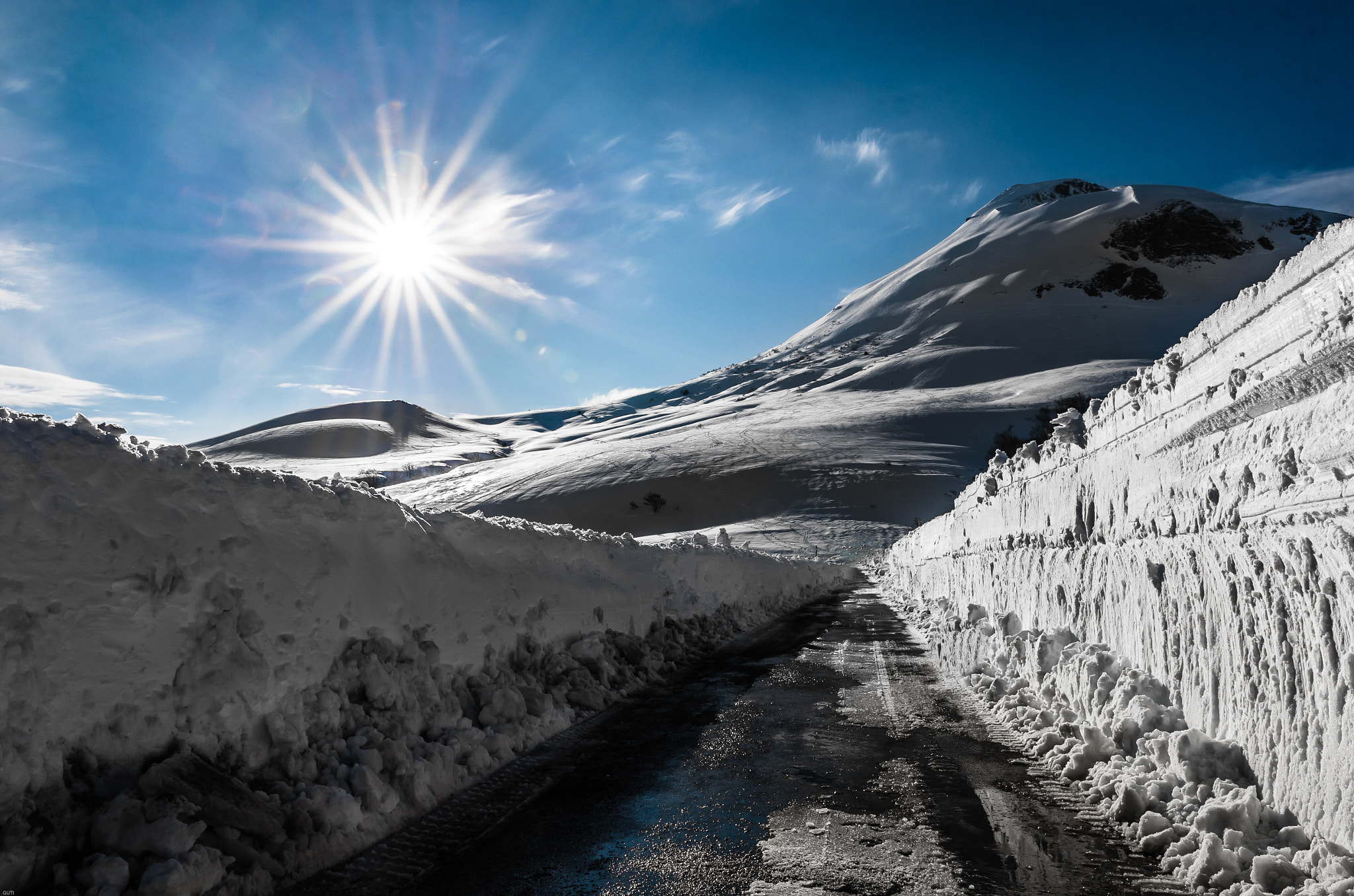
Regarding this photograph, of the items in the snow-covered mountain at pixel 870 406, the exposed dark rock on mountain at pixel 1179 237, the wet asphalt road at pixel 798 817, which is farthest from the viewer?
the exposed dark rock on mountain at pixel 1179 237

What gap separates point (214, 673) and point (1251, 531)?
490 cm

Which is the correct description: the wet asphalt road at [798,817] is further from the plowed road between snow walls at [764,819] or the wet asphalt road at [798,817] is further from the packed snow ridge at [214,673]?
the packed snow ridge at [214,673]

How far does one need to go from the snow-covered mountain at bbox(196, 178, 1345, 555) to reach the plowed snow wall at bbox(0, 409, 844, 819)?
1.33 meters

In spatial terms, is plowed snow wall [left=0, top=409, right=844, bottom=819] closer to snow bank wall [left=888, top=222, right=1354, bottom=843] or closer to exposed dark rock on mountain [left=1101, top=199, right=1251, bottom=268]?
snow bank wall [left=888, top=222, right=1354, bottom=843]

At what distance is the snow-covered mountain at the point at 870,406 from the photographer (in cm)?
6088

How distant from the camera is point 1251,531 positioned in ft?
11.6

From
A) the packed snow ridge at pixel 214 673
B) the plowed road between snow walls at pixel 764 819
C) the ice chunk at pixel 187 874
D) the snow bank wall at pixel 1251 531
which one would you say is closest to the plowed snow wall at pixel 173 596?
the packed snow ridge at pixel 214 673

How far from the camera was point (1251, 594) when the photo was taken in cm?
352

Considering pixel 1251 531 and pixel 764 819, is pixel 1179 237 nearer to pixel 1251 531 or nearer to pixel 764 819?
pixel 1251 531

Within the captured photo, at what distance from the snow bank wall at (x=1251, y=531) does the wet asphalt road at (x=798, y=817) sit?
874mm

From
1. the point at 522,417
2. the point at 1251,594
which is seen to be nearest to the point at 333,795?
the point at 1251,594

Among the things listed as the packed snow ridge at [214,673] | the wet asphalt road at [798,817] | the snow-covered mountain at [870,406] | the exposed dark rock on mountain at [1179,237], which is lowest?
the wet asphalt road at [798,817]

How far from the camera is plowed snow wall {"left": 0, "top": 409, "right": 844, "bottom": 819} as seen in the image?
305 centimetres

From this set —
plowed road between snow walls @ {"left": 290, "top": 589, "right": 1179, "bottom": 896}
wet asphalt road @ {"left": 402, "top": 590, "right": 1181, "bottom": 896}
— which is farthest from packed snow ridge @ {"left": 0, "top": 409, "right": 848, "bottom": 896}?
wet asphalt road @ {"left": 402, "top": 590, "right": 1181, "bottom": 896}
